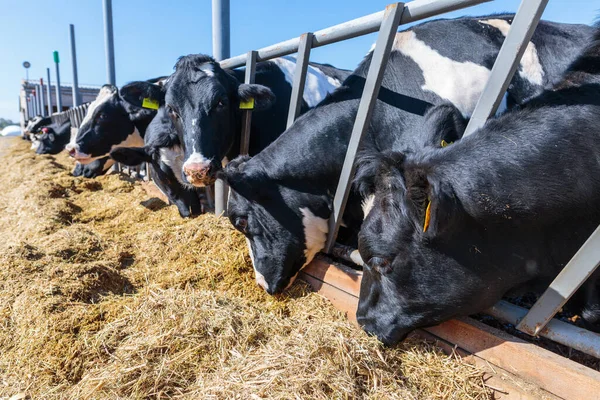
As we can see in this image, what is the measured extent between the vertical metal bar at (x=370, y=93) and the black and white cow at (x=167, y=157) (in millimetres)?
2816

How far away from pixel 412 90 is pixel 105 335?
8.31ft

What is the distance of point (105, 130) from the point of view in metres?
7.17

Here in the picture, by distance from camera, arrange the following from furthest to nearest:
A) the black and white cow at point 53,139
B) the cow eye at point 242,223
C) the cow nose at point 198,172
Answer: the black and white cow at point 53,139 < the cow nose at point 198,172 < the cow eye at point 242,223

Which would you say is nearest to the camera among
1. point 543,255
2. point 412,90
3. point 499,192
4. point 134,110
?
point 499,192

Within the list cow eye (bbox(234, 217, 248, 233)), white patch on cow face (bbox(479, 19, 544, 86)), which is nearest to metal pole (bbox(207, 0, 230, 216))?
cow eye (bbox(234, 217, 248, 233))

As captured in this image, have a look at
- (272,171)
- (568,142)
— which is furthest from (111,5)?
(568,142)

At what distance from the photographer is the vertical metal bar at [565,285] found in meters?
1.67

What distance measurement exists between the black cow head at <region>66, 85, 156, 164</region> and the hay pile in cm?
379

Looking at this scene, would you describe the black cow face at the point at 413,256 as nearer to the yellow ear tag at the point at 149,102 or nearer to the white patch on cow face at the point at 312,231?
the white patch on cow face at the point at 312,231

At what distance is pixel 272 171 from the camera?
9.50 ft

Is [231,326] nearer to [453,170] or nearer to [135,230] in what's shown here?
[453,170]

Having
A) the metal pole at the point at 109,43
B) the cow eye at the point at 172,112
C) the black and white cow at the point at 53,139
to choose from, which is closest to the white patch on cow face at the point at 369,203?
the cow eye at the point at 172,112

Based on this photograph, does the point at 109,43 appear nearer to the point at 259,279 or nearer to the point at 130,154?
the point at 130,154

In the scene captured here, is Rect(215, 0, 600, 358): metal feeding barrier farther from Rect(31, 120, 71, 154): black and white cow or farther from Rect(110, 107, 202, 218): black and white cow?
Rect(31, 120, 71, 154): black and white cow
